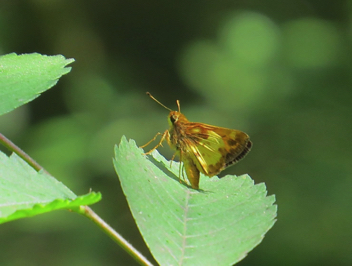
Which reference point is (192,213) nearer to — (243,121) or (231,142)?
(231,142)

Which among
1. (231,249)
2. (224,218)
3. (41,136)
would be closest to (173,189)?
(224,218)

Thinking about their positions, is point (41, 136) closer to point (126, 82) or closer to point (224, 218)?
point (126, 82)

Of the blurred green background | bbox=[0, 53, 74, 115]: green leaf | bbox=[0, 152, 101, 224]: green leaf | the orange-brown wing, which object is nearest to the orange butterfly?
the orange-brown wing

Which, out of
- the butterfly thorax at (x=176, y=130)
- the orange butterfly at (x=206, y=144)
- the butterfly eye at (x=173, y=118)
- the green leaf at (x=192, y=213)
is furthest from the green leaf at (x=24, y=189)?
the butterfly eye at (x=173, y=118)

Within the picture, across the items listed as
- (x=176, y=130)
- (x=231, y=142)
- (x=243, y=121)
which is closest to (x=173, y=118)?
(x=176, y=130)

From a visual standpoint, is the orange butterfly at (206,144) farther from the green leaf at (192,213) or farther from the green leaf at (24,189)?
the green leaf at (24,189)

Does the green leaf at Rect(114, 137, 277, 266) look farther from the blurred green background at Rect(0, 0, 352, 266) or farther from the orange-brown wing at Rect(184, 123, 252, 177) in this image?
the blurred green background at Rect(0, 0, 352, 266)
